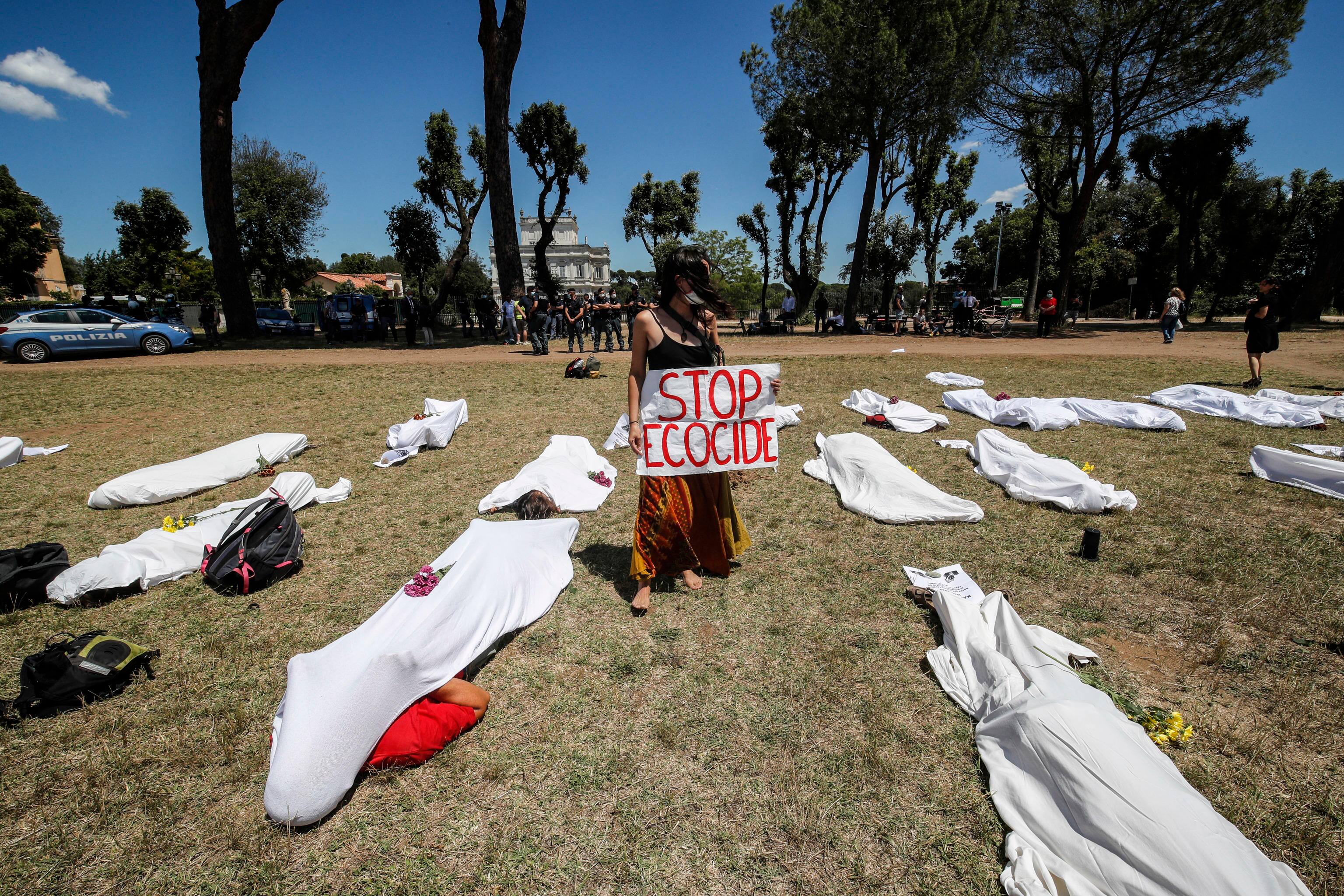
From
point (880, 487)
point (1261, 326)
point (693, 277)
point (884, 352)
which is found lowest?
point (880, 487)

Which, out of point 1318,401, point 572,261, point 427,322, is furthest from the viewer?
point 572,261

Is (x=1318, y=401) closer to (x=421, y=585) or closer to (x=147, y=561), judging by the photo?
(x=421, y=585)

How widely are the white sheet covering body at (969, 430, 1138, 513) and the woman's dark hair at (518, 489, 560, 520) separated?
13.2ft

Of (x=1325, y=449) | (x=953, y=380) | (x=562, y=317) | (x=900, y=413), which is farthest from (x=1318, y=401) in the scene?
(x=562, y=317)

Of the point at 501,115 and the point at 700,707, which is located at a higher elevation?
the point at 501,115

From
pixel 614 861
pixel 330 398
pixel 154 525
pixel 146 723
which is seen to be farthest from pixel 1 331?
pixel 614 861

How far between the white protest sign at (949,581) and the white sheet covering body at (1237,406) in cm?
682

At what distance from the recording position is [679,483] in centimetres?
338

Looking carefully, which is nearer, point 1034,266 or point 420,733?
point 420,733

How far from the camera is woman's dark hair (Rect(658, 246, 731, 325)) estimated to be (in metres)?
3.23

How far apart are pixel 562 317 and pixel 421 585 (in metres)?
20.0

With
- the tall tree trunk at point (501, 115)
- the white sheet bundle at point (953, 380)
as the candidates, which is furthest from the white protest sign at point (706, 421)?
the tall tree trunk at point (501, 115)

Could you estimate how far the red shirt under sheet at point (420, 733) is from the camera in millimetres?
2238

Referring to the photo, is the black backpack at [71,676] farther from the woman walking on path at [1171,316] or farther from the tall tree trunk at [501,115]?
the woman walking on path at [1171,316]
